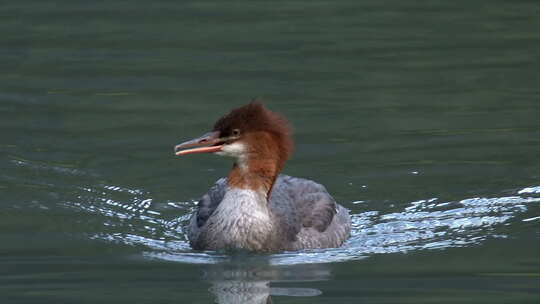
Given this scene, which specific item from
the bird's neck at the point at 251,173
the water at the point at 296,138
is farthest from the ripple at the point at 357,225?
the bird's neck at the point at 251,173

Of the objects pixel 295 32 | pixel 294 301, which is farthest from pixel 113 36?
pixel 294 301

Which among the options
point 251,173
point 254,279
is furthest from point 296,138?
point 254,279

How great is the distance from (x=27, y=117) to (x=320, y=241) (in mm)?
4341

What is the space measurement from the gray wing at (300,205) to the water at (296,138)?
0.30 metres

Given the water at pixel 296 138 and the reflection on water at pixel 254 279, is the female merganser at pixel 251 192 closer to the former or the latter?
the water at pixel 296 138

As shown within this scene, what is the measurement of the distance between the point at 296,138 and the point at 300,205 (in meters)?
2.05

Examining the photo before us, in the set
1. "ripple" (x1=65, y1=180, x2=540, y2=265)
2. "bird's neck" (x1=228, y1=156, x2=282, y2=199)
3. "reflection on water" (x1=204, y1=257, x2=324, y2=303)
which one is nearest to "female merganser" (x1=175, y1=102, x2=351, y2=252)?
"bird's neck" (x1=228, y1=156, x2=282, y2=199)

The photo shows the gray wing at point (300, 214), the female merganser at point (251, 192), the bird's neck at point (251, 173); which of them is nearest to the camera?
the female merganser at point (251, 192)

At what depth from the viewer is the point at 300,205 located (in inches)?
463

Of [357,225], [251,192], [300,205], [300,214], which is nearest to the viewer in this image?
[251,192]

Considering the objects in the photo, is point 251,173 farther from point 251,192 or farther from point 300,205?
Result: point 300,205

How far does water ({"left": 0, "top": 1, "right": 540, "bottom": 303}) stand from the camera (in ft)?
33.6

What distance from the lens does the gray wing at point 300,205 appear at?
37.3 ft

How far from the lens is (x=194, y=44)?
17.2 m
